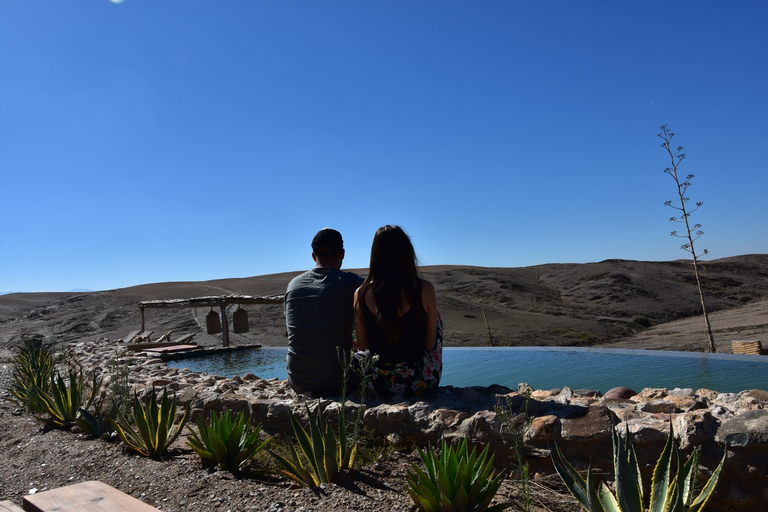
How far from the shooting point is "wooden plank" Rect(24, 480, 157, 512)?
7.82 feet

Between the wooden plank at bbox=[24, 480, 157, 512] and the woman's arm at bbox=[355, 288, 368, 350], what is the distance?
176 cm

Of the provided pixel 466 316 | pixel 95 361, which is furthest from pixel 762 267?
pixel 95 361

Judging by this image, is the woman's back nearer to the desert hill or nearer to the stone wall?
the stone wall

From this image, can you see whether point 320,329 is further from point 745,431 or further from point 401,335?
point 745,431

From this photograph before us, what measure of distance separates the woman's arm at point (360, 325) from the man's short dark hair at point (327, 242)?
23.3 inches

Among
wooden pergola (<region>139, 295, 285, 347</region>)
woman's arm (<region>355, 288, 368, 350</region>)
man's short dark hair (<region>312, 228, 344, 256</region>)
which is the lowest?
woman's arm (<region>355, 288, 368, 350</region>)

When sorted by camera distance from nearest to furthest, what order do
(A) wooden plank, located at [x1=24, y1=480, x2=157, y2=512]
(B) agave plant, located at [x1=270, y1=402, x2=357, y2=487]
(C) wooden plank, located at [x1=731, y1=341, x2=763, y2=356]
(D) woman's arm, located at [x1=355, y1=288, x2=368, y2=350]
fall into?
(A) wooden plank, located at [x1=24, y1=480, x2=157, y2=512] → (B) agave plant, located at [x1=270, y1=402, x2=357, y2=487] → (D) woman's arm, located at [x1=355, y1=288, x2=368, y2=350] → (C) wooden plank, located at [x1=731, y1=341, x2=763, y2=356]

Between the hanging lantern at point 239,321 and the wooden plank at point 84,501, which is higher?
the hanging lantern at point 239,321

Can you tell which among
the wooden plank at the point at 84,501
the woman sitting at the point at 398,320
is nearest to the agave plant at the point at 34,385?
the wooden plank at the point at 84,501

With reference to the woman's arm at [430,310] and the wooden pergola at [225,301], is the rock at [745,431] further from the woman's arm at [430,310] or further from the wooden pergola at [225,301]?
the wooden pergola at [225,301]

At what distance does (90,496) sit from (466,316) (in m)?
23.0

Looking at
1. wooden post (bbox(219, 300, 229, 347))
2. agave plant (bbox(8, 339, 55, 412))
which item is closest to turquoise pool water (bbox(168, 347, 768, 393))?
agave plant (bbox(8, 339, 55, 412))

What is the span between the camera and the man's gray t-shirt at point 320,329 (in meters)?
4.08

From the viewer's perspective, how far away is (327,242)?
4.27 meters
